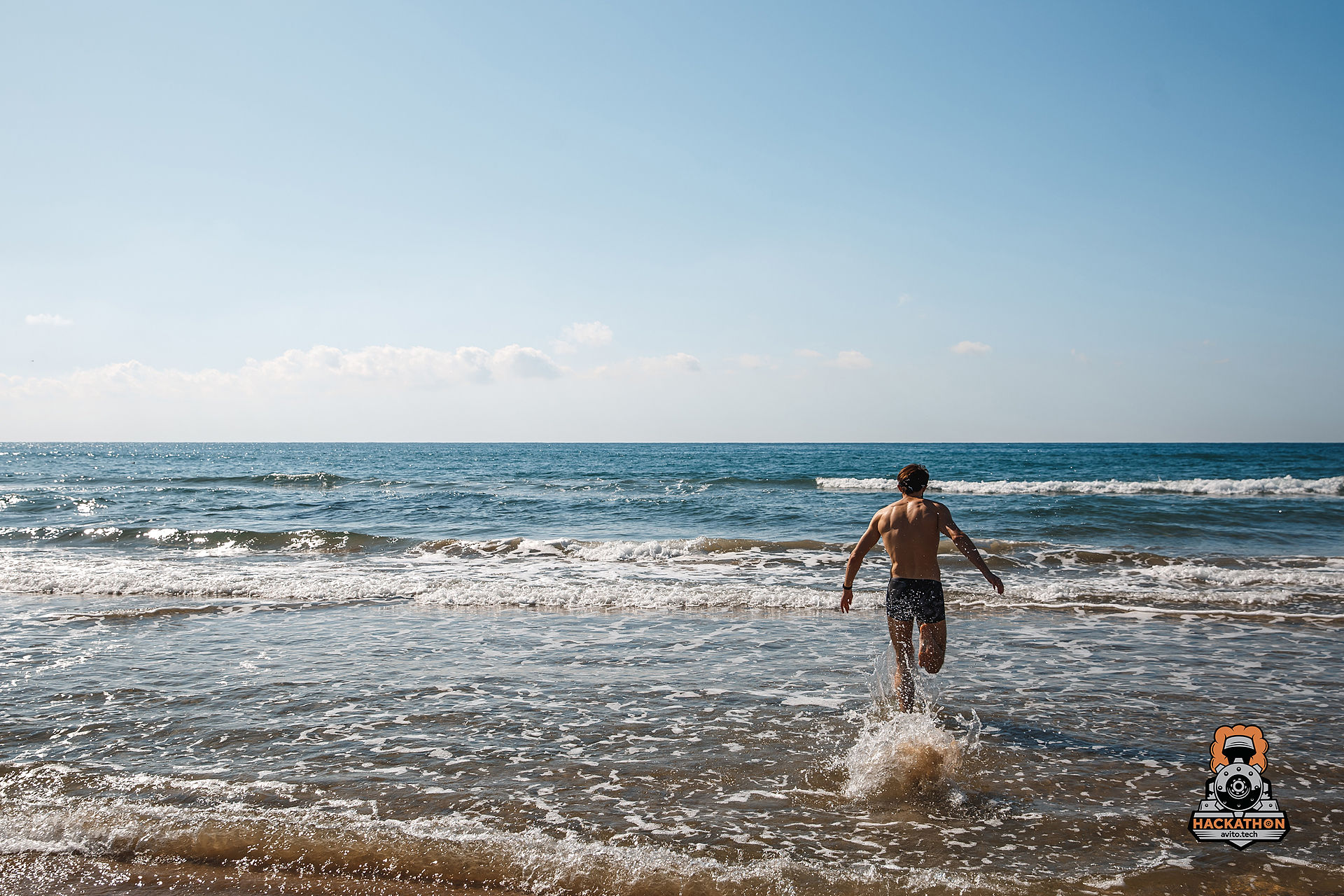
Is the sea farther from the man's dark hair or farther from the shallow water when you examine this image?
the man's dark hair

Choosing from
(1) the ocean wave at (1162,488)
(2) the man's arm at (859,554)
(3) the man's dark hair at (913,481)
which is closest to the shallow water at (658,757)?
(2) the man's arm at (859,554)

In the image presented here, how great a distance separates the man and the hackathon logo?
1.90 m

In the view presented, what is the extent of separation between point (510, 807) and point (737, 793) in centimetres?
147

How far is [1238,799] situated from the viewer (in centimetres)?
496

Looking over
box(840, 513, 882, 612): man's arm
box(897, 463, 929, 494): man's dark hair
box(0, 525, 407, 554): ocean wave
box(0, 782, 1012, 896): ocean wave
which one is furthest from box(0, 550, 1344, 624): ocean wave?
box(0, 782, 1012, 896): ocean wave

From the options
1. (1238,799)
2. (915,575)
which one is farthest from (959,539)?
(1238,799)

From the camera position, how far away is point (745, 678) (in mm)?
7590

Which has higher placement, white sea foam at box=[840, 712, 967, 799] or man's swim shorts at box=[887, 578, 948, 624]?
man's swim shorts at box=[887, 578, 948, 624]

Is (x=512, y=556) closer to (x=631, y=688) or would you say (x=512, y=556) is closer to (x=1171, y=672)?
(x=631, y=688)

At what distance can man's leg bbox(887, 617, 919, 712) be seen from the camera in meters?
6.21

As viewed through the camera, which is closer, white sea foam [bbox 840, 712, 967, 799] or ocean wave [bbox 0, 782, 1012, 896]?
ocean wave [bbox 0, 782, 1012, 896]

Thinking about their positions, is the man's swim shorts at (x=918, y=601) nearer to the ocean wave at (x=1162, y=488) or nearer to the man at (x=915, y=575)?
the man at (x=915, y=575)

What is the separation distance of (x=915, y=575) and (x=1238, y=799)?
2520 millimetres

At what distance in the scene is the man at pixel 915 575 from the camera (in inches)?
244
